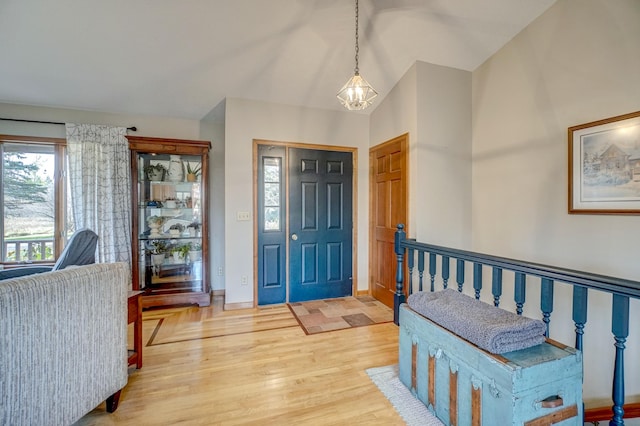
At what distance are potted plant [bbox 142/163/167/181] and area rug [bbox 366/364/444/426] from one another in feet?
10.5

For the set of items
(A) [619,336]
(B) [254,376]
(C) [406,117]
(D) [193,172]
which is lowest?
(B) [254,376]

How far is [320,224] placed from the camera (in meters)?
3.67

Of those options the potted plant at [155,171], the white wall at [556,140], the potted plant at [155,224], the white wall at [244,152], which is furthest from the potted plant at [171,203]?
the white wall at [556,140]

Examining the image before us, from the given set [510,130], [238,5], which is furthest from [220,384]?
[510,130]

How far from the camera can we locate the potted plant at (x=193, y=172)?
3.50 meters

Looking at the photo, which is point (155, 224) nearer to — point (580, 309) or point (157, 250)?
point (157, 250)

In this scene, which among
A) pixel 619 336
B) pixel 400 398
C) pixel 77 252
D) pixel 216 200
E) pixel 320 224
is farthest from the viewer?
pixel 216 200

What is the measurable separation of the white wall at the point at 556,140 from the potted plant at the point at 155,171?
381 cm

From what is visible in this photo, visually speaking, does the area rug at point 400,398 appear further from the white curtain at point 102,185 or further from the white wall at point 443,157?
the white curtain at point 102,185

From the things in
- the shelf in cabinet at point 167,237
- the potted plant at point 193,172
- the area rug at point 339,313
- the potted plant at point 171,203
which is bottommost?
the area rug at point 339,313

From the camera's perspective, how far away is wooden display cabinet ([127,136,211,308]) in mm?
3285

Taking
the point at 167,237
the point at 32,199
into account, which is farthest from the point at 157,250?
the point at 32,199

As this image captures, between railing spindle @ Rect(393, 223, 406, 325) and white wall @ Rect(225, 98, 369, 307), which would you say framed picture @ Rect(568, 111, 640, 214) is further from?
white wall @ Rect(225, 98, 369, 307)

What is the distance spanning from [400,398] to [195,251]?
285 cm
